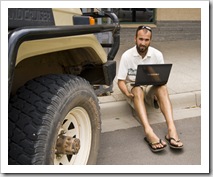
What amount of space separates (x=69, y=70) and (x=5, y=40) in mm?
1279

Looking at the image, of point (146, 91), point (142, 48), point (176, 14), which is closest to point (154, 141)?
point (146, 91)

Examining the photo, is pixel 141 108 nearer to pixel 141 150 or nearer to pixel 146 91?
pixel 146 91

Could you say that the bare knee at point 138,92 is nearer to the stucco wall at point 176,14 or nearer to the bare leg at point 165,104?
the bare leg at point 165,104

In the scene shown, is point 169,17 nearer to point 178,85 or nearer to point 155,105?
point 178,85

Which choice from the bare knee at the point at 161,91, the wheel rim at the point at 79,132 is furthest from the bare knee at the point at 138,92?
the wheel rim at the point at 79,132

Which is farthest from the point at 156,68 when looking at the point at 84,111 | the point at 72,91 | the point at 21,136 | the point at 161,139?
the point at 21,136

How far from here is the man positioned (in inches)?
121

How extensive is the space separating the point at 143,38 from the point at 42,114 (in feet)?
6.62

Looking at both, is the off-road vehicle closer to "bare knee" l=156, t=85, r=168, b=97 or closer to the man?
the man

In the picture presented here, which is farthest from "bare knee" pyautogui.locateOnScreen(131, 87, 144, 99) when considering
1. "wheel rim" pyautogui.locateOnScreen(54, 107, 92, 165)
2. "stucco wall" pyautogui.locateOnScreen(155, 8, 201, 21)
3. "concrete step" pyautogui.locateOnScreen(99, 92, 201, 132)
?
"stucco wall" pyautogui.locateOnScreen(155, 8, 201, 21)

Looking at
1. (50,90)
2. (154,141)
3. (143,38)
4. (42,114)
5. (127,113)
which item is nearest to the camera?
(42,114)

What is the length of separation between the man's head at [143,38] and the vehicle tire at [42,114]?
144 cm

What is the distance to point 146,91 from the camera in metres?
3.55

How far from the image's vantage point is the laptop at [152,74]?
322cm
